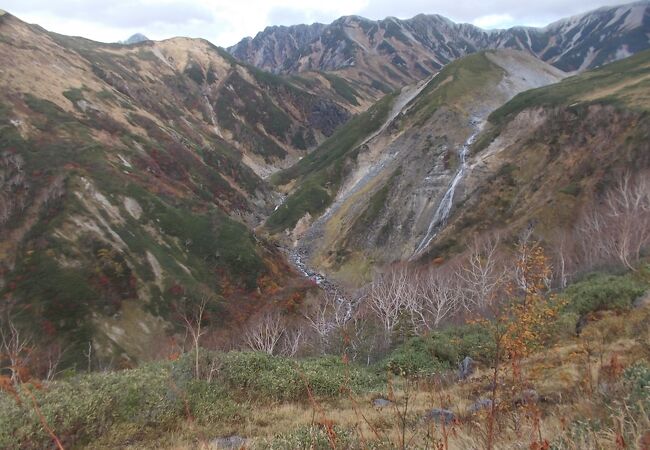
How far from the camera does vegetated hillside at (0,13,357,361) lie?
48.3 m

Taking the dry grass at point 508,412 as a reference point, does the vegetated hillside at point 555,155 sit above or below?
above

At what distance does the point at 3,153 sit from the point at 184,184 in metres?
33.3

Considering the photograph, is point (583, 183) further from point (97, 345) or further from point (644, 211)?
point (97, 345)

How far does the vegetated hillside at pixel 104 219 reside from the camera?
48.3 metres

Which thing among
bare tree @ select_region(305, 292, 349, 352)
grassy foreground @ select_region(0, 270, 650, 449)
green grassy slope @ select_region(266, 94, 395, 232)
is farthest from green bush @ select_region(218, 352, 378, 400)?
green grassy slope @ select_region(266, 94, 395, 232)

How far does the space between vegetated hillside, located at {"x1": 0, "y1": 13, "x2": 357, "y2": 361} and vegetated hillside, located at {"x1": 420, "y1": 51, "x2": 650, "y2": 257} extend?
3465 cm

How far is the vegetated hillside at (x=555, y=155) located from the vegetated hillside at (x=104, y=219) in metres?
34.7

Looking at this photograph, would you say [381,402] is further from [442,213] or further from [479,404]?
[442,213]

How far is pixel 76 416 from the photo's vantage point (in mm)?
10352

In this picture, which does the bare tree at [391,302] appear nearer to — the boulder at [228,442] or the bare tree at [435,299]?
the bare tree at [435,299]

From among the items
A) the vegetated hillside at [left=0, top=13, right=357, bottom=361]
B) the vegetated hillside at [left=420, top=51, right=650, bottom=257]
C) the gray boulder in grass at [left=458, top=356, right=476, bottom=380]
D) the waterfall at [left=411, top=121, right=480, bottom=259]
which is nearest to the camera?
the gray boulder in grass at [left=458, top=356, right=476, bottom=380]

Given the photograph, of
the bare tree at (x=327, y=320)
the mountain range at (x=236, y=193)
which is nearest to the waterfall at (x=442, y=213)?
the mountain range at (x=236, y=193)

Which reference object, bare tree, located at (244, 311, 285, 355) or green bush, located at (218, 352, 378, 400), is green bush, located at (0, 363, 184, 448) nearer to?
green bush, located at (218, 352, 378, 400)

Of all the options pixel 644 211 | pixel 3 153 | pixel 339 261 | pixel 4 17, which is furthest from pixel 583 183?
pixel 4 17
